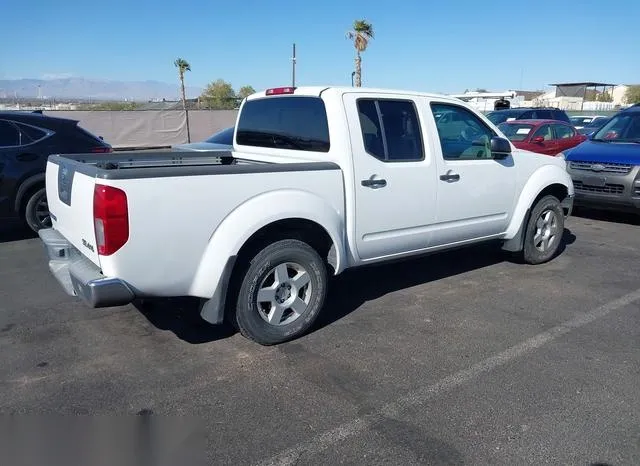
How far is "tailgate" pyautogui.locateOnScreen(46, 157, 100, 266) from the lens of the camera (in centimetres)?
347

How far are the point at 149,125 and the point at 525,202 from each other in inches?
745

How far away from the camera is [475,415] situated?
3.18m

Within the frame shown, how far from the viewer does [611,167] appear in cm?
837

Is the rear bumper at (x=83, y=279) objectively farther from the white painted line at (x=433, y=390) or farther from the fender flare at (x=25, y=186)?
the fender flare at (x=25, y=186)

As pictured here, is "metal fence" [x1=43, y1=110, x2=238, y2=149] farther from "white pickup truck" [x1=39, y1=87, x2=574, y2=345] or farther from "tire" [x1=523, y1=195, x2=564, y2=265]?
"tire" [x1=523, y1=195, x2=564, y2=265]

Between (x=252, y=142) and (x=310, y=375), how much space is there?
2.59 meters

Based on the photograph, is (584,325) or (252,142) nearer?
(584,325)

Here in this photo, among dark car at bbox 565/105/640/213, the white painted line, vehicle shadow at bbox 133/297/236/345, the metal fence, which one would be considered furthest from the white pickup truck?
the metal fence

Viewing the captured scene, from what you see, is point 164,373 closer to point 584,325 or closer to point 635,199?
point 584,325

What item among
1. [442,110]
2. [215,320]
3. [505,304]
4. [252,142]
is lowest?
[505,304]

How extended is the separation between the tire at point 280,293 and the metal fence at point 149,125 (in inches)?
698

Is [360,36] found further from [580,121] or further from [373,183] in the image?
[373,183]

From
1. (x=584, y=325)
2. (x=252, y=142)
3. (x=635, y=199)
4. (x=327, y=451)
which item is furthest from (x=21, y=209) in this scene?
(x=635, y=199)

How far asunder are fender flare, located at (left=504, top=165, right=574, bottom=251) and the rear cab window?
2.50 metres
